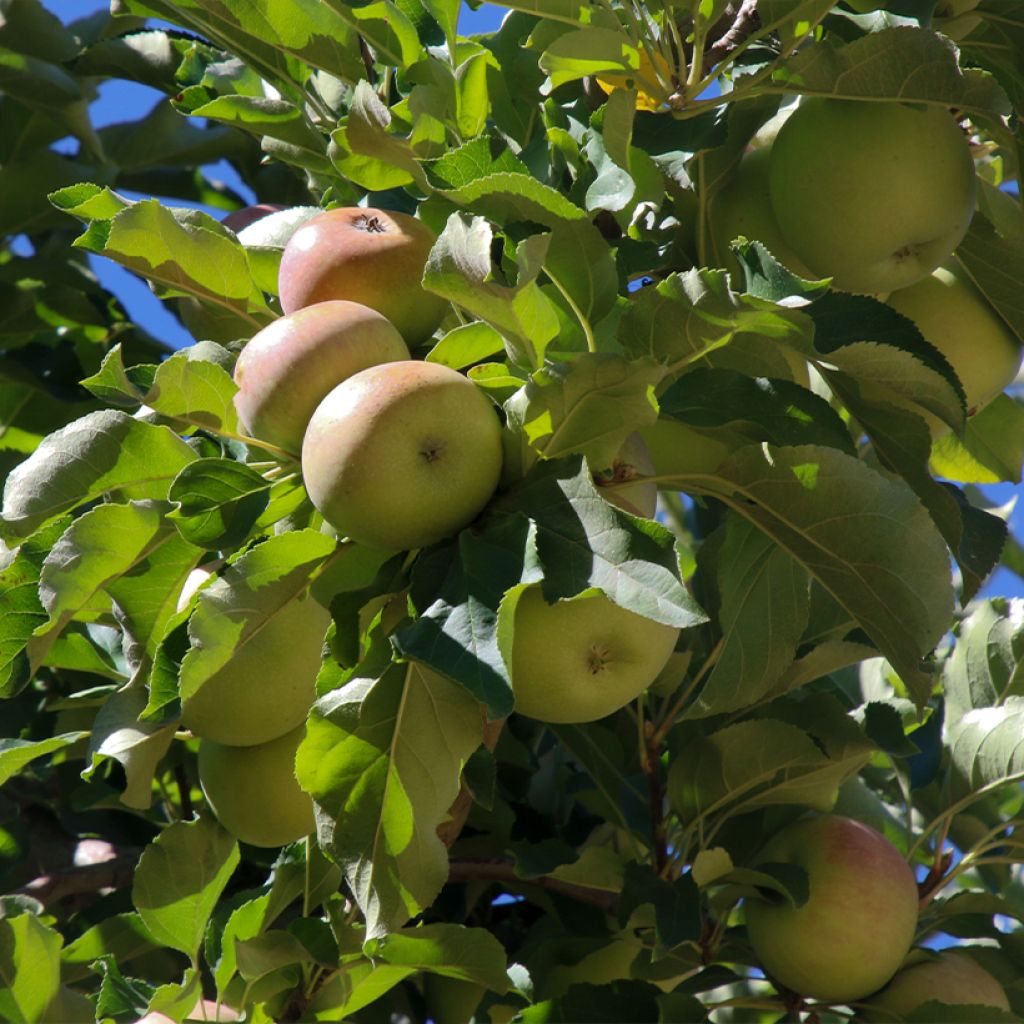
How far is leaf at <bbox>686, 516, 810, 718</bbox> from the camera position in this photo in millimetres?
1469

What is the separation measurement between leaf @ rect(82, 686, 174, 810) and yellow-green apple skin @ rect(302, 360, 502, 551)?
41 cm

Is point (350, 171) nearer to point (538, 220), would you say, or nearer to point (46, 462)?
point (538, 220)

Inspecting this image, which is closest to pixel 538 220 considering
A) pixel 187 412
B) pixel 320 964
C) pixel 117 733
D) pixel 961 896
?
pixel 187 412

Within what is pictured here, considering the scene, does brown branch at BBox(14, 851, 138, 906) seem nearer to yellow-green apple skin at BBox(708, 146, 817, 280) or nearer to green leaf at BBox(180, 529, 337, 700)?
green leaf at BBox(180, 529, 337, 700)

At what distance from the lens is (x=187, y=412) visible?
57.1 inches

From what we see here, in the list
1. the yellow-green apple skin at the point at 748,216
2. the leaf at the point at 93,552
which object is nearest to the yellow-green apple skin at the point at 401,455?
the leaf at the point at 93,552

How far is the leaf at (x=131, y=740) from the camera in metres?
1.53

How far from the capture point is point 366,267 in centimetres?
149

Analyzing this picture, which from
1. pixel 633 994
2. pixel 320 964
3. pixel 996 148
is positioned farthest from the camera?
pixel 996 148

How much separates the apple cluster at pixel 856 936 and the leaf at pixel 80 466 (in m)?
1.04

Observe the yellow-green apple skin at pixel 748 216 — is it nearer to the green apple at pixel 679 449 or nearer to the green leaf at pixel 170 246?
the green apple at pixel 679 449

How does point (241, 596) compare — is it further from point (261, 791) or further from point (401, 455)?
point (261, 791)

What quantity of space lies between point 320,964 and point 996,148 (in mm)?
1527

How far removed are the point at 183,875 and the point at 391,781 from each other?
610 mm
